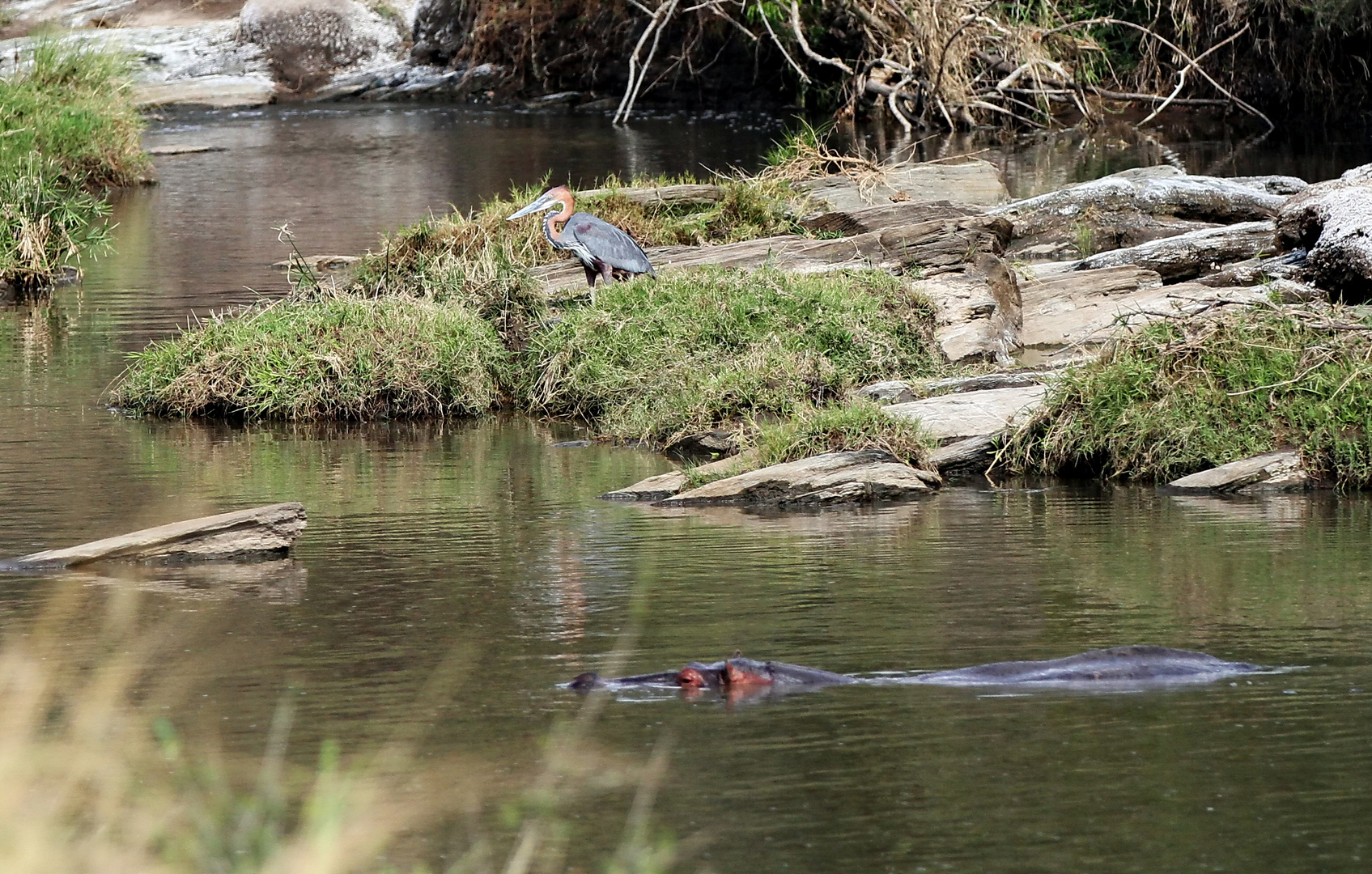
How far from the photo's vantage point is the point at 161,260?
2077cm

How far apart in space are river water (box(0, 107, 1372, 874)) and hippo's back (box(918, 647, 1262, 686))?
0.14 m

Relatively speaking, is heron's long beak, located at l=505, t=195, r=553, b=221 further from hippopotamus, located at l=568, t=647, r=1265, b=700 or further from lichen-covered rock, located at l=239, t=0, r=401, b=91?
lichen-covered rock, located at l=239, t=0, r=401, b=91

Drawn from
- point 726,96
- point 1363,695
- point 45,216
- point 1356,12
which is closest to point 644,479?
point 1363,695

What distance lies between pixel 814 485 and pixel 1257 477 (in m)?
2.27

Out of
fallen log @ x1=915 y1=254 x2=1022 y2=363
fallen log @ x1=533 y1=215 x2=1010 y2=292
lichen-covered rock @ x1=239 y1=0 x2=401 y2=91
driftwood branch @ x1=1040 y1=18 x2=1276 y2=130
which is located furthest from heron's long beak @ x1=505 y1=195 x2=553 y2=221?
lichen-covered rock @ x1=239 y1=0 x2=401 y2=91

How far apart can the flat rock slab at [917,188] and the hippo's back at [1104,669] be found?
11350 millimetres

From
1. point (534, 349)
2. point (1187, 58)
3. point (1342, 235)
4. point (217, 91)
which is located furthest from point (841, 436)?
point (217, 91)

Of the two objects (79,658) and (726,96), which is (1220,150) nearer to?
(726,96)

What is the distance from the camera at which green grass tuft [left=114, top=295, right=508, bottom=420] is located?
1305cm

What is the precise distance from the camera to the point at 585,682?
21.3 feet

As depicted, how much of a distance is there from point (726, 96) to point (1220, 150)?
38.9 ft

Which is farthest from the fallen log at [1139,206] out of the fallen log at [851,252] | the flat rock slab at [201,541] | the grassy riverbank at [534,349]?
the flat rock slab at [201,541]

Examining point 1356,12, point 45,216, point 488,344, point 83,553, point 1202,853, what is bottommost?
point 1202,853

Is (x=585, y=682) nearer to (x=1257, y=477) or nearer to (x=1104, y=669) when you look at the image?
(x=1104, y=669)
